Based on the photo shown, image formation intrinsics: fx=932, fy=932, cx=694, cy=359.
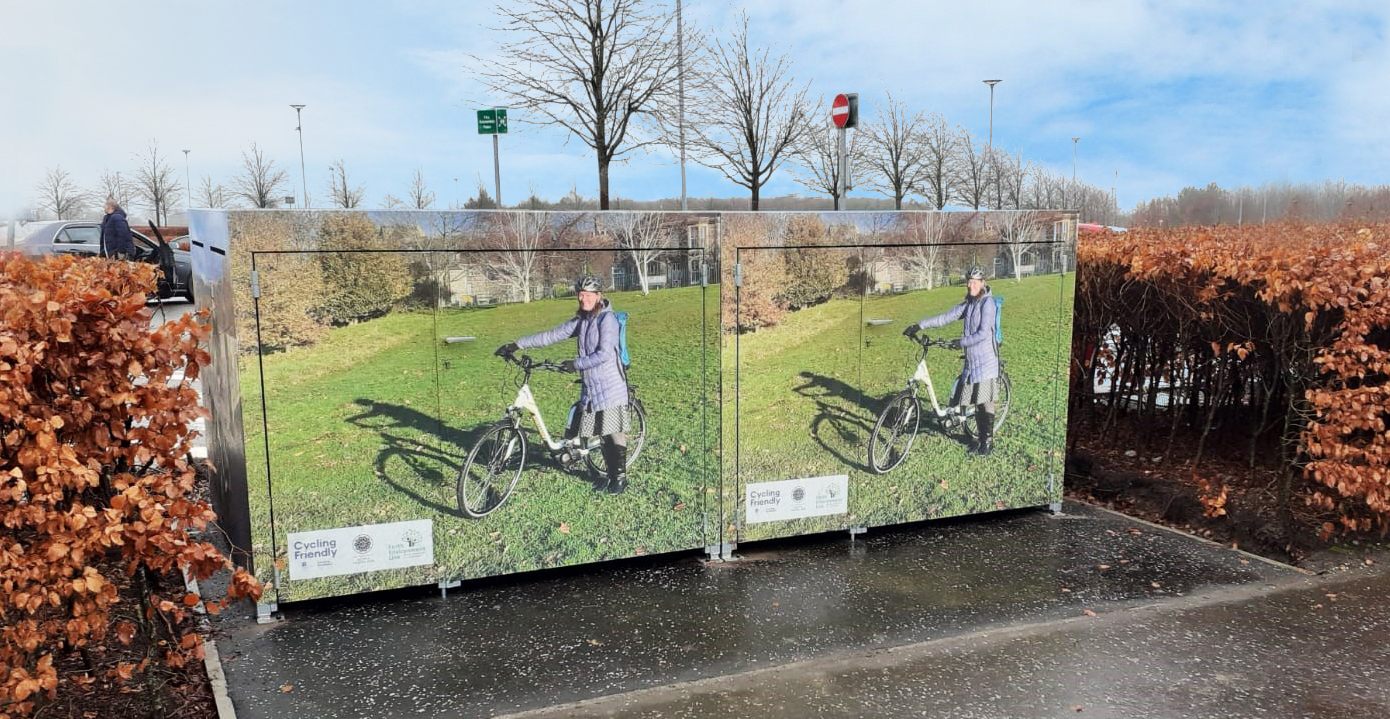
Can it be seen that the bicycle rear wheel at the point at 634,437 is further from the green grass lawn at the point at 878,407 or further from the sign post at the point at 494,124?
the sign post at the point at 494,124

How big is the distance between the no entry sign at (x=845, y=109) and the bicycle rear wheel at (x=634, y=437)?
4.54 meters

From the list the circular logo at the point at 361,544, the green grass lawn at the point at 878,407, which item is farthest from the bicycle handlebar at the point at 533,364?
the circular logo at the point at 361,544

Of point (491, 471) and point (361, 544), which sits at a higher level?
point (491, 471)

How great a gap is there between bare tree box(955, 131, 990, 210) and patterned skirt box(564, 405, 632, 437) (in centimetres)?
2978

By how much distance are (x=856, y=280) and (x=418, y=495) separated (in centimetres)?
292

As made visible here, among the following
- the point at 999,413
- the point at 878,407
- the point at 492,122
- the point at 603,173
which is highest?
the point at 492,122

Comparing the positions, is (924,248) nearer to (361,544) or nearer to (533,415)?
(533,415)

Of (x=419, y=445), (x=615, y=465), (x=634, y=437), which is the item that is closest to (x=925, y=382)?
(x=634, y=437)

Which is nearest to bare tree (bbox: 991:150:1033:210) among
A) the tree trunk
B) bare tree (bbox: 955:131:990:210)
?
bare tree (bbox: 955:131:990:210)

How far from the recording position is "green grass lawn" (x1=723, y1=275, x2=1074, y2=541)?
19.0 ft

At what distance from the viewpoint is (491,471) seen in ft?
17.0

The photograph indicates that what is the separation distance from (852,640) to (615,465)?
1674mm

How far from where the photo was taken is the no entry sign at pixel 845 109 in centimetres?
890

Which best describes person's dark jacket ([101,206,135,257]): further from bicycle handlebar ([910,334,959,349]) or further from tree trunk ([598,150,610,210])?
bicycle handlebar ([910,334,959,349])
